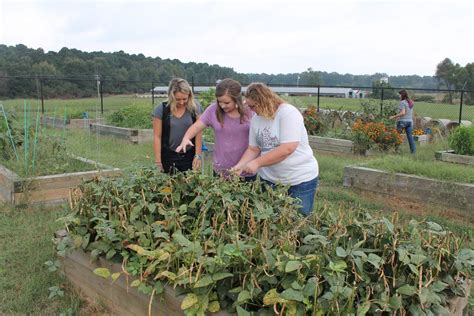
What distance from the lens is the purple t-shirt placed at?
12.2ft

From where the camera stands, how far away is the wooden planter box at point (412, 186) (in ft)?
17.9

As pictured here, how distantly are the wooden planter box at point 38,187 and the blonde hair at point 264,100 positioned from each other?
8.11 feet

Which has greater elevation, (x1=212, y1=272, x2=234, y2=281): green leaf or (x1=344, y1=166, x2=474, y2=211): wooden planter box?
(x1=212, y1=272, x2=234, y2=281): green leaf

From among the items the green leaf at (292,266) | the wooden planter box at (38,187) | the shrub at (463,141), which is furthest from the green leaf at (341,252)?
the shrub at (463,141)

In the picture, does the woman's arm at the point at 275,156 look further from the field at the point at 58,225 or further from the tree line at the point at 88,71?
the tree line at the point at 88,71

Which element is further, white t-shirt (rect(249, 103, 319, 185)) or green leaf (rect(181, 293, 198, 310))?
white t-shirt (rect(249, 103, 319, 185))

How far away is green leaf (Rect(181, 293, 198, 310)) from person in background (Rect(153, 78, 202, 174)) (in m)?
2.10

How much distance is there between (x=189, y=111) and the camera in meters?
4.30

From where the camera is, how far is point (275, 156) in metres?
3.13

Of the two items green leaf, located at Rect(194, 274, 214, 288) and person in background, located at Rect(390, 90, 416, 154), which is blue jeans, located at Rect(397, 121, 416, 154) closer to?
person in background, located at Rect(390, 90, 416, 154)

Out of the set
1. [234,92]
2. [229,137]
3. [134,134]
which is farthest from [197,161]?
[134,134]

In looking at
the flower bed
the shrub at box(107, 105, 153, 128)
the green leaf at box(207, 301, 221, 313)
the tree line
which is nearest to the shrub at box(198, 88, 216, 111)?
the shrub at box(107, 105, 153, 128)

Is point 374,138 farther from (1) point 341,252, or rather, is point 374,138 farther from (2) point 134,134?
(1) point 341,252

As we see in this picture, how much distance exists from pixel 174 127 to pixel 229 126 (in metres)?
0.73
